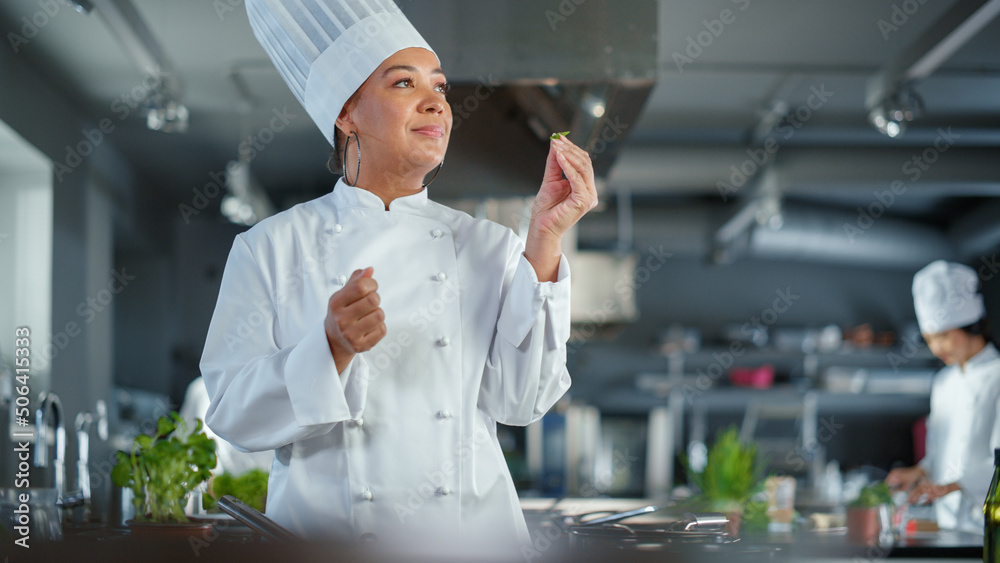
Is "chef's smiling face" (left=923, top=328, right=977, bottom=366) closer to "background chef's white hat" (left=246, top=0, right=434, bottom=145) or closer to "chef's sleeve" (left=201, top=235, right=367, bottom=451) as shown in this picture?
"background chef's white hat" (left=246, top=0, right=434, bottom=145)

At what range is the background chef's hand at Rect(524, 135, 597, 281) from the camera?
108cm

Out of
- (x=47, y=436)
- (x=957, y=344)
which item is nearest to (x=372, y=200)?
(x=47, y=436)

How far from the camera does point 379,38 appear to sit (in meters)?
1.22

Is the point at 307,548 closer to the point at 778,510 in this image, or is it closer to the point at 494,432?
the point at 494,432

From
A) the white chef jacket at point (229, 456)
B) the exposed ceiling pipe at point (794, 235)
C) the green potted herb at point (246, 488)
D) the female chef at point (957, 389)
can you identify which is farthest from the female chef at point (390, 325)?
the exposed ceiling pipe at point (794, 235)

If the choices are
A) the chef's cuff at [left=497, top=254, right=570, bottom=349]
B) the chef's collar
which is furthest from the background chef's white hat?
the chef's cuff at [left=497, top=254, right=570, bottom=349]

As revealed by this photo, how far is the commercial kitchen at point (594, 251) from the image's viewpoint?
1.22m

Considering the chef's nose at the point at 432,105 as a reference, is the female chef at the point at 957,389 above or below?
below

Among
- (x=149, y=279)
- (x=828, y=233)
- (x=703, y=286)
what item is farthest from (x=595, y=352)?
(x=149, y=279)

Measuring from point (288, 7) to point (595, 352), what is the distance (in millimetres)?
6161

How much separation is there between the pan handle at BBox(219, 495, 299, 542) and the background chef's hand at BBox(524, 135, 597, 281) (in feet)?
1.47

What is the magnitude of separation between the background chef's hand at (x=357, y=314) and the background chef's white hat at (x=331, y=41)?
401 millimetres

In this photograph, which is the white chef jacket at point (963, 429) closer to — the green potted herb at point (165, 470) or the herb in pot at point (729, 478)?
the herb in pot at point (729, 478)

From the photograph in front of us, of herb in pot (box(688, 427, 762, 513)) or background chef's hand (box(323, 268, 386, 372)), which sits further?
herb in pot (box(688, 427, 762, 513))
